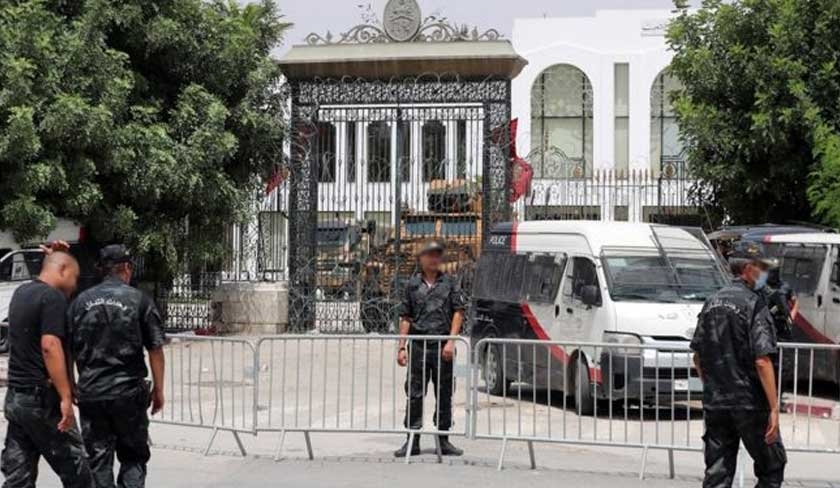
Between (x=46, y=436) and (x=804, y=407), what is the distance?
6.74 metres

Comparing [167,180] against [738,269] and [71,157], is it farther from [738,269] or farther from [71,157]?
[738,269]

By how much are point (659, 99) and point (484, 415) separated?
1269 inches

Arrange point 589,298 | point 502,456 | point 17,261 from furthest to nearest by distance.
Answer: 1. point 17,261
2. point 589,298
3. point 502,456

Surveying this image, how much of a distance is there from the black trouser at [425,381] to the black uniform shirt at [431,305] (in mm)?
200

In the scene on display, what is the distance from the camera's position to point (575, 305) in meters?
13.3

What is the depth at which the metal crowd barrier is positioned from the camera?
33.0 ft

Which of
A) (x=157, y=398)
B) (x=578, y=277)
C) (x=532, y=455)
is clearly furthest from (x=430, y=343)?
(x=578, y=277)

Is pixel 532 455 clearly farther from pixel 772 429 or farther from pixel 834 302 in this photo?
pixel 834 302

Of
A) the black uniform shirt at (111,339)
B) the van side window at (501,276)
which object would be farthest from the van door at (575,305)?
the black uniform shirt at (111,339)

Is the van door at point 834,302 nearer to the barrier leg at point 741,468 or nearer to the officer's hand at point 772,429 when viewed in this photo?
the barrier leg at point 741,468

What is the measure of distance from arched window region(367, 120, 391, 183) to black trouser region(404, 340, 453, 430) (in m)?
12.0

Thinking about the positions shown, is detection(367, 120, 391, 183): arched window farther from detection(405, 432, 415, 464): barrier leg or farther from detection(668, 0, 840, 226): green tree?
detection(405, 432, 415, 464): barrier leg

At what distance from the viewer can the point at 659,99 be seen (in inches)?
1633

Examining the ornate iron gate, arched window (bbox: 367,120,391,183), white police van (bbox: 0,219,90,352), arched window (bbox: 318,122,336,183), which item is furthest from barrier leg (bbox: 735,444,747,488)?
arched window (bbox: 318,122,336,183)
